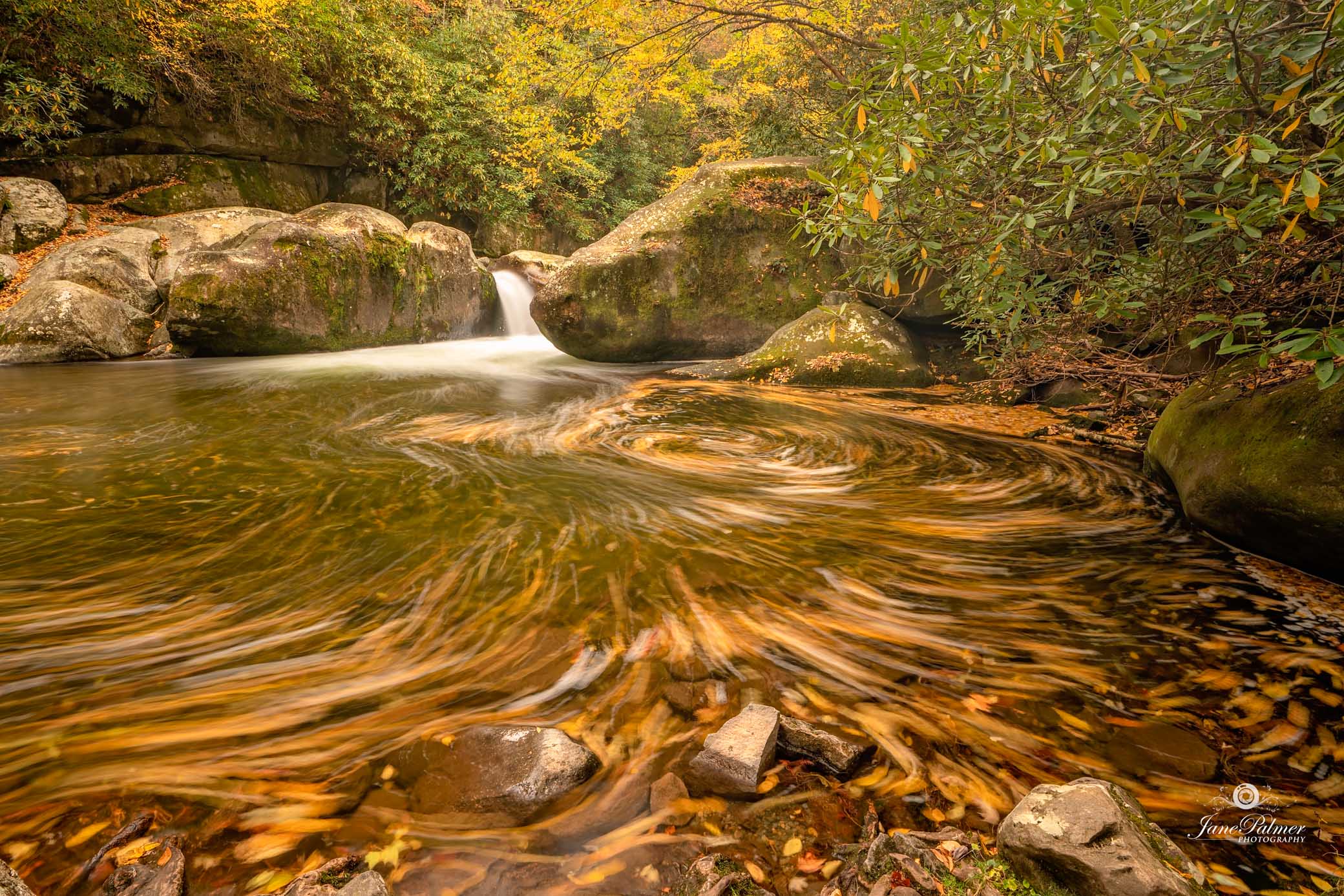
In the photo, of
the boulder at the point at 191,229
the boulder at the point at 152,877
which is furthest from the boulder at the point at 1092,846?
the boulder at the point at 191,229

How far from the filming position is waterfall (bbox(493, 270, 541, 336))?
53.4 ft

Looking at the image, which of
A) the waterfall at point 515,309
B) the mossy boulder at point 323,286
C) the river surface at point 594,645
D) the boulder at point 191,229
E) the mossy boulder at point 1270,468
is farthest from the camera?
the waterfall at point 515,309

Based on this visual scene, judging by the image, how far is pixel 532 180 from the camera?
18.6m

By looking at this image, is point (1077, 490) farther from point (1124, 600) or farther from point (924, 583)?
point (924, 583)

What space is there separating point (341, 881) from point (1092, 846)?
1.72m

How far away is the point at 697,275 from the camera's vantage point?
36.2 feet

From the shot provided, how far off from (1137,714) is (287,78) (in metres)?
20.3

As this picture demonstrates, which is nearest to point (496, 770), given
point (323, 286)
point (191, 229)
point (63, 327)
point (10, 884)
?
point (10, 884)

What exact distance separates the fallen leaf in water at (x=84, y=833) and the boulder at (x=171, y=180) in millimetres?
16755

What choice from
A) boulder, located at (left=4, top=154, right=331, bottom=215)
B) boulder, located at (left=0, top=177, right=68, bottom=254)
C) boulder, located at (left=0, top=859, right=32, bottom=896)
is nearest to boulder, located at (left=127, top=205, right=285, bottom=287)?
boulder, located at (left=4, top=154, right=331, bottom=215)

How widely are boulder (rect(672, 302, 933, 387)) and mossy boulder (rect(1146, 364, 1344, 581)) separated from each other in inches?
209

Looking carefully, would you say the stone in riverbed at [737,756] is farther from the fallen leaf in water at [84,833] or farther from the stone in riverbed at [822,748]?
the fallen leaf in water at [84,833]

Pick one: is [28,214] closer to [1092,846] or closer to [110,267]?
[110,267]

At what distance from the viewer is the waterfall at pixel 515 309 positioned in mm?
16266
